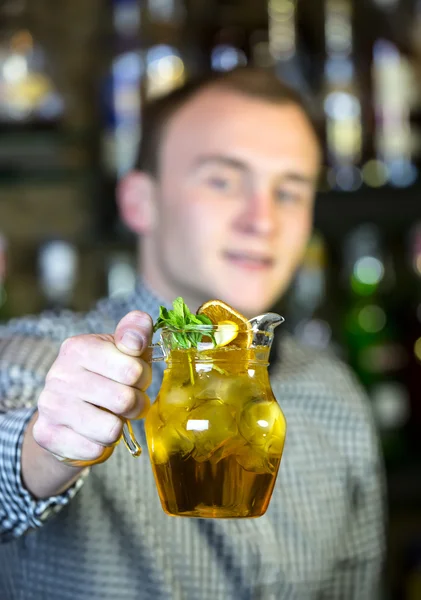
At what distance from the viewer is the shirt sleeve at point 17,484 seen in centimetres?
99

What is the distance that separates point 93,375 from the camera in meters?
0.81

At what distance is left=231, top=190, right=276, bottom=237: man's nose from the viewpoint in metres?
1.43

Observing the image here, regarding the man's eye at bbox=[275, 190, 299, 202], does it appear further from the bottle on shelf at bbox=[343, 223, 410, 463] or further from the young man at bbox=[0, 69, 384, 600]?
the bottle on shelf at bbox=[343, 223, 410, 463]

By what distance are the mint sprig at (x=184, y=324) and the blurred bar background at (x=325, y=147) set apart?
118cm

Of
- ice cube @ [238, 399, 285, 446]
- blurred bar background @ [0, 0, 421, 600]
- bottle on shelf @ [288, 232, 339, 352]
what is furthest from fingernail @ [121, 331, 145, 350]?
bottle on shelf @ [288, 232, 339, 352]

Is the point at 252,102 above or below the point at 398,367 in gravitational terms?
above

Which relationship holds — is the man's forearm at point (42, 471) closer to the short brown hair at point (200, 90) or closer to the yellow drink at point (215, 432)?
the yellow drink at point (215, 432)

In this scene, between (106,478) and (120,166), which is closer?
(106,478)

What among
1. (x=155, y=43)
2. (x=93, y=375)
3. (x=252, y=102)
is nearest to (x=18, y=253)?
(x=155, y=43)

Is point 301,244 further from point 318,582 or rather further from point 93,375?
point 93,375

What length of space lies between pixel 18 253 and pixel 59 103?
0.36m

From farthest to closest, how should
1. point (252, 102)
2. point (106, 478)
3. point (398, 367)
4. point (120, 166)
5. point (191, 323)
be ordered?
point (398, 367), point (120, 166), point (252, 102), point (106, 478), point (191, 323)

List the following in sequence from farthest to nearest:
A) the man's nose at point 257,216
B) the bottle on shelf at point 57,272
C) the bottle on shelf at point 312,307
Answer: the bottle on shelf at point 312,307
the bottle on shelf at point 57,272
the man's nose at point 257,216

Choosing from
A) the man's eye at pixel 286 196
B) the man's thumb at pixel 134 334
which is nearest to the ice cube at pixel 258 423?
the man's thumb at pixel 134 334
